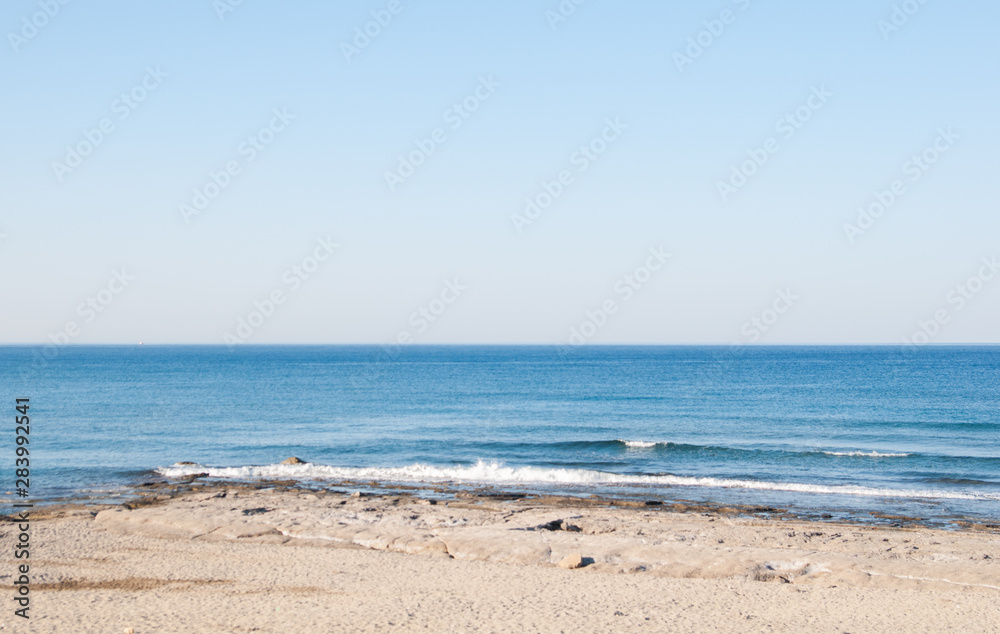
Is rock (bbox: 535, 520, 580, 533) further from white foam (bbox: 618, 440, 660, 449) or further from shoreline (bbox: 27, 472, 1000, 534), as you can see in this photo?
white foam (bbox: 618, 440, 660, 449)

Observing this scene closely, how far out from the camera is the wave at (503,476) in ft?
86.0

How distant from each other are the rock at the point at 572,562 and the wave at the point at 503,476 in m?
11.4

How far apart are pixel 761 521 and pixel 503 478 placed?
10.9 m

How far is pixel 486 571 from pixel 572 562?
195cm

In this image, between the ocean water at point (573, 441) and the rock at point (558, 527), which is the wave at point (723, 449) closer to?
the ocean water at point (573, 441)

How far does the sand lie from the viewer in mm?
12742

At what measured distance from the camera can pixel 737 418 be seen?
1816 inches

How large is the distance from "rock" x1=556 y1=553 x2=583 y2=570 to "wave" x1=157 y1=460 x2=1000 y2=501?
1136 cm

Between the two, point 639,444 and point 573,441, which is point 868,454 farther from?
point 573,441

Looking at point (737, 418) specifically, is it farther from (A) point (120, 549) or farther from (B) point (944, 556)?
(A) point (120, 549)

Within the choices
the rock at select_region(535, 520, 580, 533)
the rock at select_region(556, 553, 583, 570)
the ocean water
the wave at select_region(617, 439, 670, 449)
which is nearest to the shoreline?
the ocean water

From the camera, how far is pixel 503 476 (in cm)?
2919

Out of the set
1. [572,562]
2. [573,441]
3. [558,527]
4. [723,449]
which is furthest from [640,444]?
[572,562]

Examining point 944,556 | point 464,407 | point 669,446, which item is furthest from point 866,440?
point 464,407
